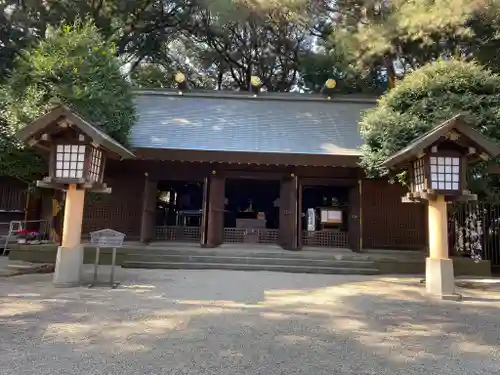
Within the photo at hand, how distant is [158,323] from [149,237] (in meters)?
5.97

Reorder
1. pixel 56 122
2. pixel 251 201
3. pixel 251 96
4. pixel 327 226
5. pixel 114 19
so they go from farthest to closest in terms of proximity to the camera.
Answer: pixel 114 19 → pixel 251 201 → pixel 251 96 → pixel 327 226 → pixel 56 122

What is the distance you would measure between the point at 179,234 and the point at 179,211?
160 centimetres

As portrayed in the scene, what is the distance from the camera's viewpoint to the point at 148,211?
9789 millimetres

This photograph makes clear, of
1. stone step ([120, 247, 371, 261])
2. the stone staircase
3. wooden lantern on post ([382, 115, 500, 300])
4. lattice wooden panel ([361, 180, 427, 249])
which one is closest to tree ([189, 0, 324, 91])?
lattice wooden panel ([361, 180, 427, 249])

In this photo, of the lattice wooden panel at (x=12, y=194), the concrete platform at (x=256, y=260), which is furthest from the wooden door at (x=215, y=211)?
the lattice wooden panel at (x=12, y=194)

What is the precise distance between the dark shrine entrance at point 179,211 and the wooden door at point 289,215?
2477mm

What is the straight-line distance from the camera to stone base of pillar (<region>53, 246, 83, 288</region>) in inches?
244

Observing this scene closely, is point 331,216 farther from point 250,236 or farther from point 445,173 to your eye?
point 445,173

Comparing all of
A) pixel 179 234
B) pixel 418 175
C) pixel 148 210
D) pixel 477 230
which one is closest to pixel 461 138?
pixel 418 175

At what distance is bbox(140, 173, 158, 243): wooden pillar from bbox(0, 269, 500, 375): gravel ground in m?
3.26

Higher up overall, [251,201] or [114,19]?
[114,19]

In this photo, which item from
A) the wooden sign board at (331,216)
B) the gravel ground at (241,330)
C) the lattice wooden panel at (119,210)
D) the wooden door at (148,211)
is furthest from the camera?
the wooden sign board at (331,216)

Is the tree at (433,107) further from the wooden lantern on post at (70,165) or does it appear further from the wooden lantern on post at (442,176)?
the wooden lantern on post at (70,165)

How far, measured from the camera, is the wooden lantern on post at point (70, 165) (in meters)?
6.14
